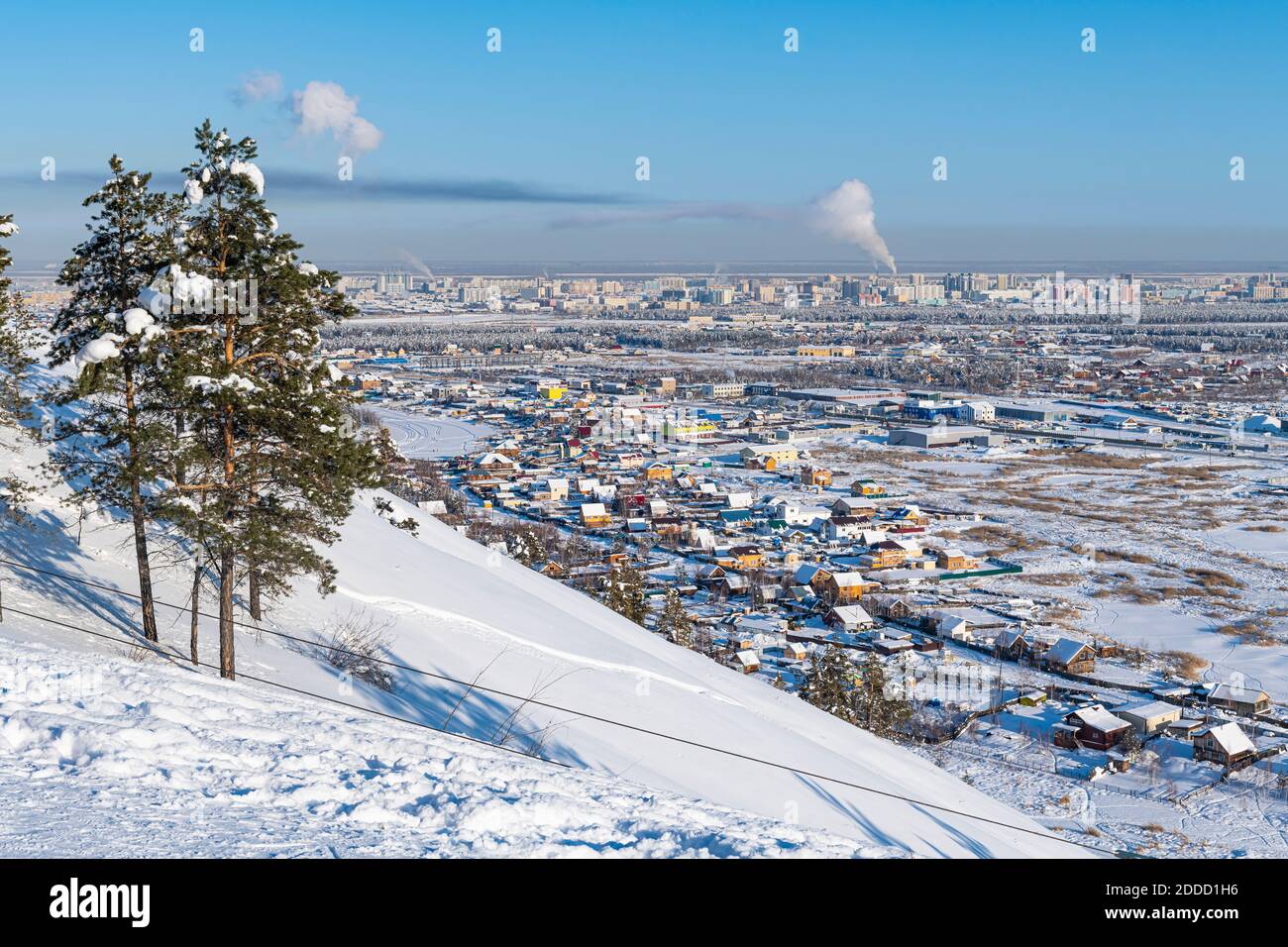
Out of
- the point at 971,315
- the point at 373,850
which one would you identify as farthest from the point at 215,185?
the point at 971,315

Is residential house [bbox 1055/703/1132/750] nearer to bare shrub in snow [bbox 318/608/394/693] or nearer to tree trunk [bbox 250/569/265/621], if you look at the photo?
bare shrub in snow [bbox 318/608/394/693]

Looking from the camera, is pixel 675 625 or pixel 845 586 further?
pixel 845 586

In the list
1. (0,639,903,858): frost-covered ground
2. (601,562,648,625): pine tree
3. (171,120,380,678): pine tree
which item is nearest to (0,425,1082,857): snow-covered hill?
(0,639,903,858): frost-covered ground

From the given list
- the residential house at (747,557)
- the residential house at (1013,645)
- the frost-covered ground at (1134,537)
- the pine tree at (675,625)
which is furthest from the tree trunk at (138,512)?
the residential house at (747,557)

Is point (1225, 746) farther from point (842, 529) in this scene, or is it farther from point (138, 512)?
point (842, 529)

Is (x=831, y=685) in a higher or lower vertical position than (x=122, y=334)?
lower

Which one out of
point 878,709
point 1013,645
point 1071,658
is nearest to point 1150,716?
point 1071,658
